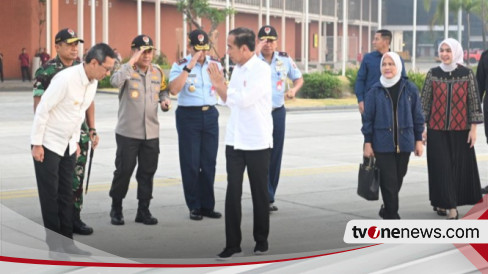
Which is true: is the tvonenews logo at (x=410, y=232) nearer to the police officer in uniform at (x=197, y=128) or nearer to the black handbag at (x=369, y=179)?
the black handbag at (x=369, y=179)

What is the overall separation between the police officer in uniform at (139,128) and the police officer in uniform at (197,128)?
0.39 meters

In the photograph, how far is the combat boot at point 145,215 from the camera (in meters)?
9.26

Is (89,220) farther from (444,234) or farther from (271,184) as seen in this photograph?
(444,234)

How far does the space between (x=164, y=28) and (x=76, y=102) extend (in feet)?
155

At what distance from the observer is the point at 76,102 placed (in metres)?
7.76

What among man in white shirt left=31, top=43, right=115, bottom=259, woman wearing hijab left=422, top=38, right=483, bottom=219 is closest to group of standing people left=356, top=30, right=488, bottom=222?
woman wearing hijab left=422, top=38, right=483, bottom=219

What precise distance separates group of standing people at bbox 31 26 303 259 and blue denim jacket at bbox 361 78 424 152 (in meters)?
1.09

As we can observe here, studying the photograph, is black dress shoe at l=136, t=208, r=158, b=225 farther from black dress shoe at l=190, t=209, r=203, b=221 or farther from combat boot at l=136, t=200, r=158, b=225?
black dress shoe at l=190, t=209, r=203, b=221

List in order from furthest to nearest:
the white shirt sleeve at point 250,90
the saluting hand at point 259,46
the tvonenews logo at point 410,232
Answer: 1. the saluting hand at point 259,46
2. the tvonenews logo at point 410,232
3. the white shirt sleeve at point 250,90

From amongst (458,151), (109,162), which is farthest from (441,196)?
(109,162)

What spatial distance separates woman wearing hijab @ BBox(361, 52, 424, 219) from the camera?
9.01 metres

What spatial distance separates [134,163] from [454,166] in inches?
Answer: 129

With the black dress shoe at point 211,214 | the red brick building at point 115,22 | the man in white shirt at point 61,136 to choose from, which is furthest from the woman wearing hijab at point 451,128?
the red brick building at point 115,22

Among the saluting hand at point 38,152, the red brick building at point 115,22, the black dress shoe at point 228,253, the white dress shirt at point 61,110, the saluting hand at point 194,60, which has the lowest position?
the black dress shoe at point 228,253
